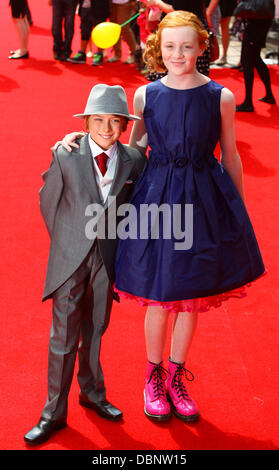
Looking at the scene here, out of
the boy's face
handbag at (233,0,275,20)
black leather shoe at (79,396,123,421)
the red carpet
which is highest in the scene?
the boy's face

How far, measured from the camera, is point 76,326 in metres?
2.38

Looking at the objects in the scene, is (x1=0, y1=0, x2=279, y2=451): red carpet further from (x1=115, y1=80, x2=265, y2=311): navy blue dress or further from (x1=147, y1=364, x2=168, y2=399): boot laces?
(x1=115, y1=80, x2=265, y2=311): navy blue dress

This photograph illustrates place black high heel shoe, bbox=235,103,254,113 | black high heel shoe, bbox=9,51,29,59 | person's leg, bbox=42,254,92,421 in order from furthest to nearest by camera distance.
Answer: black high heel shoe, bbox=9,51,29,59 < black high heel shoe, bbox=235,103,254,113 < person's leg, bbox=42,254,92,421

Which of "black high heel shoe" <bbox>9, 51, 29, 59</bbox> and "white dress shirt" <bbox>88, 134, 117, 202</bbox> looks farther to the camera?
"black high heel shoe" <bbox>9, 51, 29, 59</bbox>

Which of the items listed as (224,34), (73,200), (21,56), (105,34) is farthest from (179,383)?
(21,56)

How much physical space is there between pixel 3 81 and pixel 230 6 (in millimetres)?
2970

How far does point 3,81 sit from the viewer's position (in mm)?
7316

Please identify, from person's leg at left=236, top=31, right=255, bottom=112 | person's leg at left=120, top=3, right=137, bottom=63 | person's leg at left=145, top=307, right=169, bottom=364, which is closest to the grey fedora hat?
person's leg at left=145, top=307, right=169, bottom=364

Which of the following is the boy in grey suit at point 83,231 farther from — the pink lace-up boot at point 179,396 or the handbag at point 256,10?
the handbag at point 256,10

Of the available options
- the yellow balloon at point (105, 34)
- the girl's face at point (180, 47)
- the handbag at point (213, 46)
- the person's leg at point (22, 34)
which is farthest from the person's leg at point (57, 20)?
the girl's face at point (180, 47)

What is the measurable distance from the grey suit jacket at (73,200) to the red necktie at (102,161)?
0.14ft

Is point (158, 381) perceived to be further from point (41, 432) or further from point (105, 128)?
point (105, 128)

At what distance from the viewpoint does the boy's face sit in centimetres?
223

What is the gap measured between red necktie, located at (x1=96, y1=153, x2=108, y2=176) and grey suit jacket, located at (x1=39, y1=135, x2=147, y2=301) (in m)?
0.04
